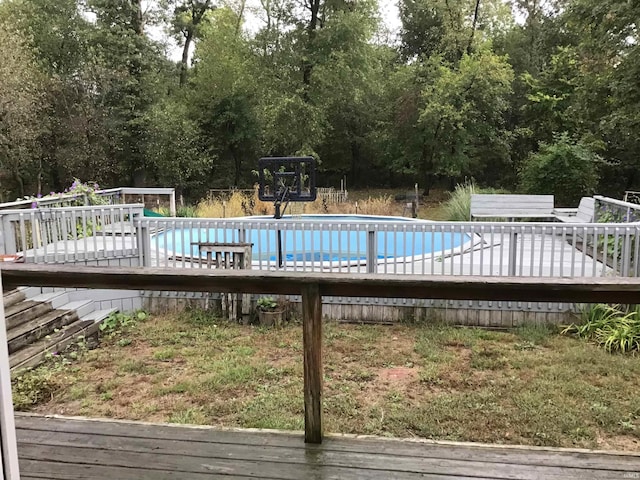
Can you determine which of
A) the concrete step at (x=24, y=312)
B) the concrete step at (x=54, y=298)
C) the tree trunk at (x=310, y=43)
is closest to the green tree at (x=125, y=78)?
the tree trunk at (x=310, y=43)

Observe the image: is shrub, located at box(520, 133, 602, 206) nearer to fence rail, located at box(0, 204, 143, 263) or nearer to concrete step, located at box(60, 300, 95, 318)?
fence rail, located at box(0, 204, 143, 263)

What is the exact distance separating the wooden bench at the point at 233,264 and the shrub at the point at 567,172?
943 cm

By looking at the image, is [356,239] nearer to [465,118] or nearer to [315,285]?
[315,285]

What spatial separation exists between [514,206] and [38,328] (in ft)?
28.5

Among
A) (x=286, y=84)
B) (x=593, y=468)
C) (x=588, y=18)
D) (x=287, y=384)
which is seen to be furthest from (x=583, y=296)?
(x=286, y=84)

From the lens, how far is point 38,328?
4.96m

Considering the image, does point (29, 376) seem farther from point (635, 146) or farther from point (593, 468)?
point (635, 146)

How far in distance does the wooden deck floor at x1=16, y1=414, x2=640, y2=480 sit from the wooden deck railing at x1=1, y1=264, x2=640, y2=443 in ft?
0.66

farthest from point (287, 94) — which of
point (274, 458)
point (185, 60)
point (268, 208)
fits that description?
point (274, 458)

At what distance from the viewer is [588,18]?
30.5 feet

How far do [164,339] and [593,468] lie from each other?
13.4ft

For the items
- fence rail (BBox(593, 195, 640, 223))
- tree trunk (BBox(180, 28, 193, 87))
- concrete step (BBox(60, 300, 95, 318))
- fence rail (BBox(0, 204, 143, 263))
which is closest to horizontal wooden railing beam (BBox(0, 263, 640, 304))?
concrete step (BBox(60, 300, 95, 318))

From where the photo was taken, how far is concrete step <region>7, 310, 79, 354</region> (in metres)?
4.61

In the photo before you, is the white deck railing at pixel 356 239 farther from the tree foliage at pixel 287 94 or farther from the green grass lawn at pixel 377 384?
the tree foliage at pixel 287 94
